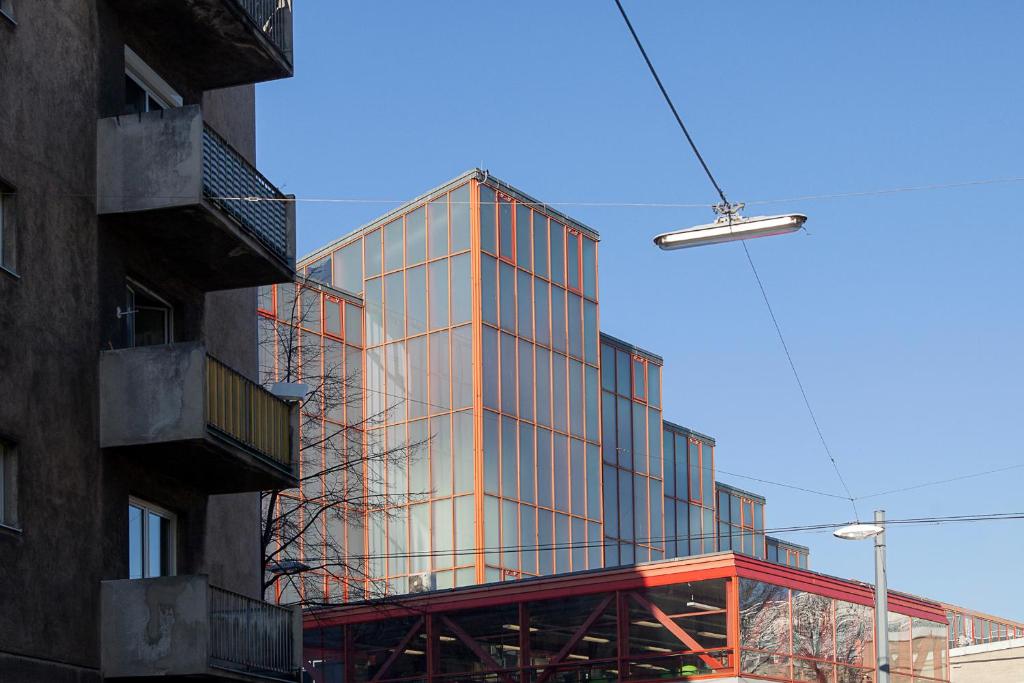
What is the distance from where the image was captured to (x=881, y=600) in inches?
939

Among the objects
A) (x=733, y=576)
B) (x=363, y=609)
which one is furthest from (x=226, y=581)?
(x=363, y=609)

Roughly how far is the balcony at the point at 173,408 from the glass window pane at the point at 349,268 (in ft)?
117

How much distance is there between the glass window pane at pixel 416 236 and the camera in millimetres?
51938

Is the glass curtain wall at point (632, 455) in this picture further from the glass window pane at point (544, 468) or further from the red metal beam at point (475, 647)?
the red metal beam at point (475, 647)

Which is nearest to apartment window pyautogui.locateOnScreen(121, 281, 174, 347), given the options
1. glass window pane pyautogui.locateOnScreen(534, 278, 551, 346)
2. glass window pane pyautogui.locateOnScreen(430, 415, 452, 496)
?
glass window pane pyautogui.locateOnScreen(430, 415, 452, 496)

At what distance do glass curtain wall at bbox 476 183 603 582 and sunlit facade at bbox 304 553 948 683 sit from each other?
1024 centimetres

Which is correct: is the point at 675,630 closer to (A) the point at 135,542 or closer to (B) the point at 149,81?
(A) the point at 135,542

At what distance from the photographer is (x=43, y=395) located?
15570 millimetres

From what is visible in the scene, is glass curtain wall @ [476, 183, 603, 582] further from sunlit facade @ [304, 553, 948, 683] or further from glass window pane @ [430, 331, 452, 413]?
sunlit facade @ [304, 553, 948, 683]

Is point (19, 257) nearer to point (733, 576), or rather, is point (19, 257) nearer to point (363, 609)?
point (733, 576)

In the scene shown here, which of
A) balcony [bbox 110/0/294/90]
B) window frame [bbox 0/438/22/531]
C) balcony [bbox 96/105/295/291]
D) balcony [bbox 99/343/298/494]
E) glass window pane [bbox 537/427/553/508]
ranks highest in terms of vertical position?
balcony [bbox 110/0/294/90]

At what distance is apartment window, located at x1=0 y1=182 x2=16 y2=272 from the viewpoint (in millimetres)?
15203

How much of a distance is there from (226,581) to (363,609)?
61.8ft

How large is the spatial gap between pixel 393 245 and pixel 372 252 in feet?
3.17
